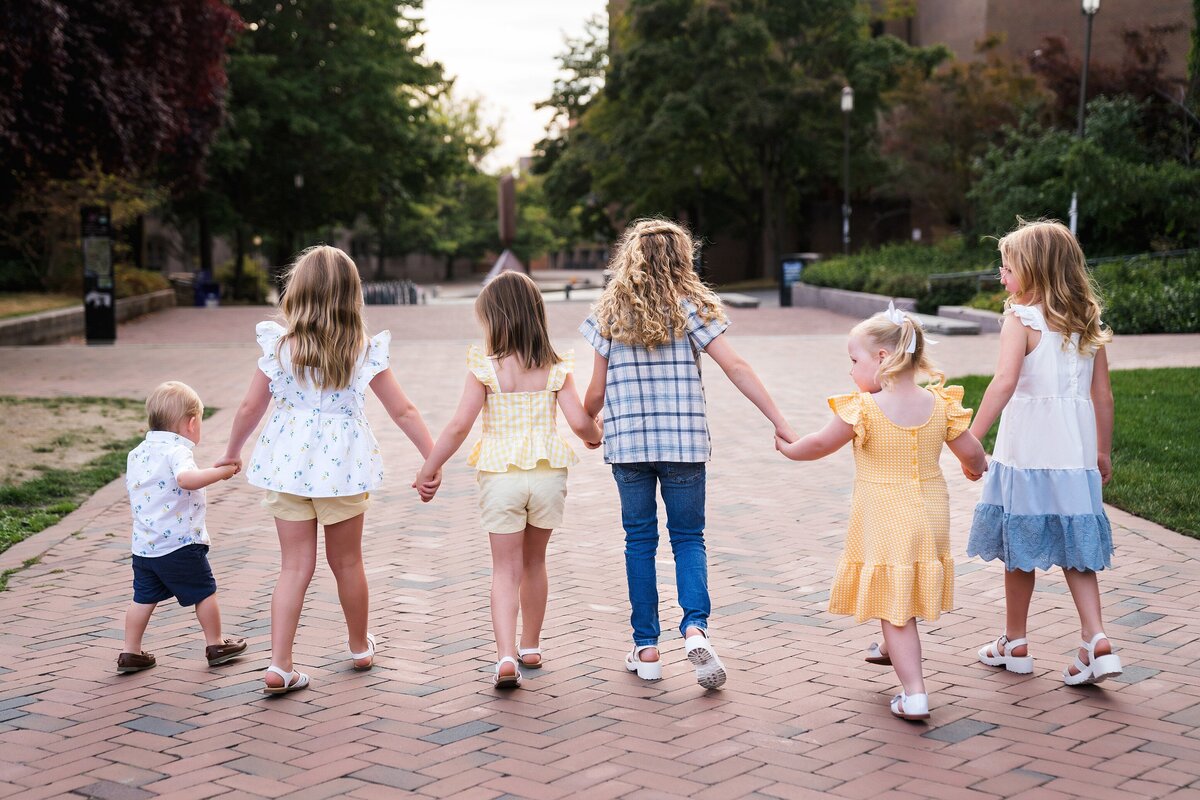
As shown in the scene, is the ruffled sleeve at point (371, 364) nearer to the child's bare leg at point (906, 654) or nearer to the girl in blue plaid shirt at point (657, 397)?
the girl in blue plaid shirt at point (657, 397)

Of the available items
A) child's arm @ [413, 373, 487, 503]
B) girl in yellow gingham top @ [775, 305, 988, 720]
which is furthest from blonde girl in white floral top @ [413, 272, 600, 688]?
girl in yellow gingham top @ [775, 305, 988, 720]

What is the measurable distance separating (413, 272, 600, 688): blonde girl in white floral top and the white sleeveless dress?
61.6 inches

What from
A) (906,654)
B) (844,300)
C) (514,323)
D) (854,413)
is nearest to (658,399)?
(514,323)

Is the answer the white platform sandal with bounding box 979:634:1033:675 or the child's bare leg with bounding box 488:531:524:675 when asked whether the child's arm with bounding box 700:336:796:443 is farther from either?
the white platform sandal with bounding box 979:634:1033:675

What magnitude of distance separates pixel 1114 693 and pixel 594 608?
7.13ft

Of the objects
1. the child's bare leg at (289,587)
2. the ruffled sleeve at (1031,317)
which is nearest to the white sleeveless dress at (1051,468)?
the ruffled sleeve at (1031,317)

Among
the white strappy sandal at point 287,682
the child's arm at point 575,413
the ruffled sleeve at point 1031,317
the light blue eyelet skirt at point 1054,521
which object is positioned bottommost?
the white strappy sandal at point 287,682

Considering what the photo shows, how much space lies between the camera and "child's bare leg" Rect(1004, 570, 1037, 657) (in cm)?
447

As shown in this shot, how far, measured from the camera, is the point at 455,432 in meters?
4.40

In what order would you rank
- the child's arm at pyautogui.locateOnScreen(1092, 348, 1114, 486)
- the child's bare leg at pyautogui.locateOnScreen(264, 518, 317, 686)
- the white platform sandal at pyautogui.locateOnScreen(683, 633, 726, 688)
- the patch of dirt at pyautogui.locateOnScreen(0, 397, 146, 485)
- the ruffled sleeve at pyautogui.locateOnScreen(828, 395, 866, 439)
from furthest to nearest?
the patch of dirt at pyautogui.locateOnScreen(0, 397, 146, 485) < the child's arm at pyautogui.locateOnScreen(1092, 348, 1114, 486) < the child's bare leg at pyautogui.locateOnScreen(264, 518, 317, 686) < the white platform sandal at pyautogui.locateOnScreen(683, 633, 726, 688) < the ruffled sleeve at pyautogui.locateOnScreen(828, 395, 866, 439)

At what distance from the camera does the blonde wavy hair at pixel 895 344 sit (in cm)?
403

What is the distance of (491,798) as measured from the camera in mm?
3422

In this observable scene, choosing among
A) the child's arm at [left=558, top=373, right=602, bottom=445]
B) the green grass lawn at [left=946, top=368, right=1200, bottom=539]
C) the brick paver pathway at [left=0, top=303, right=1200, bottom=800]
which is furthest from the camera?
the green grass lawn at [left=946, top=368, right=1200, bottom=539]

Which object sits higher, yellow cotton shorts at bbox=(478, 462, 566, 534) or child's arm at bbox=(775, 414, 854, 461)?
child's arm at bbox=(775, 414, 854, 461)
